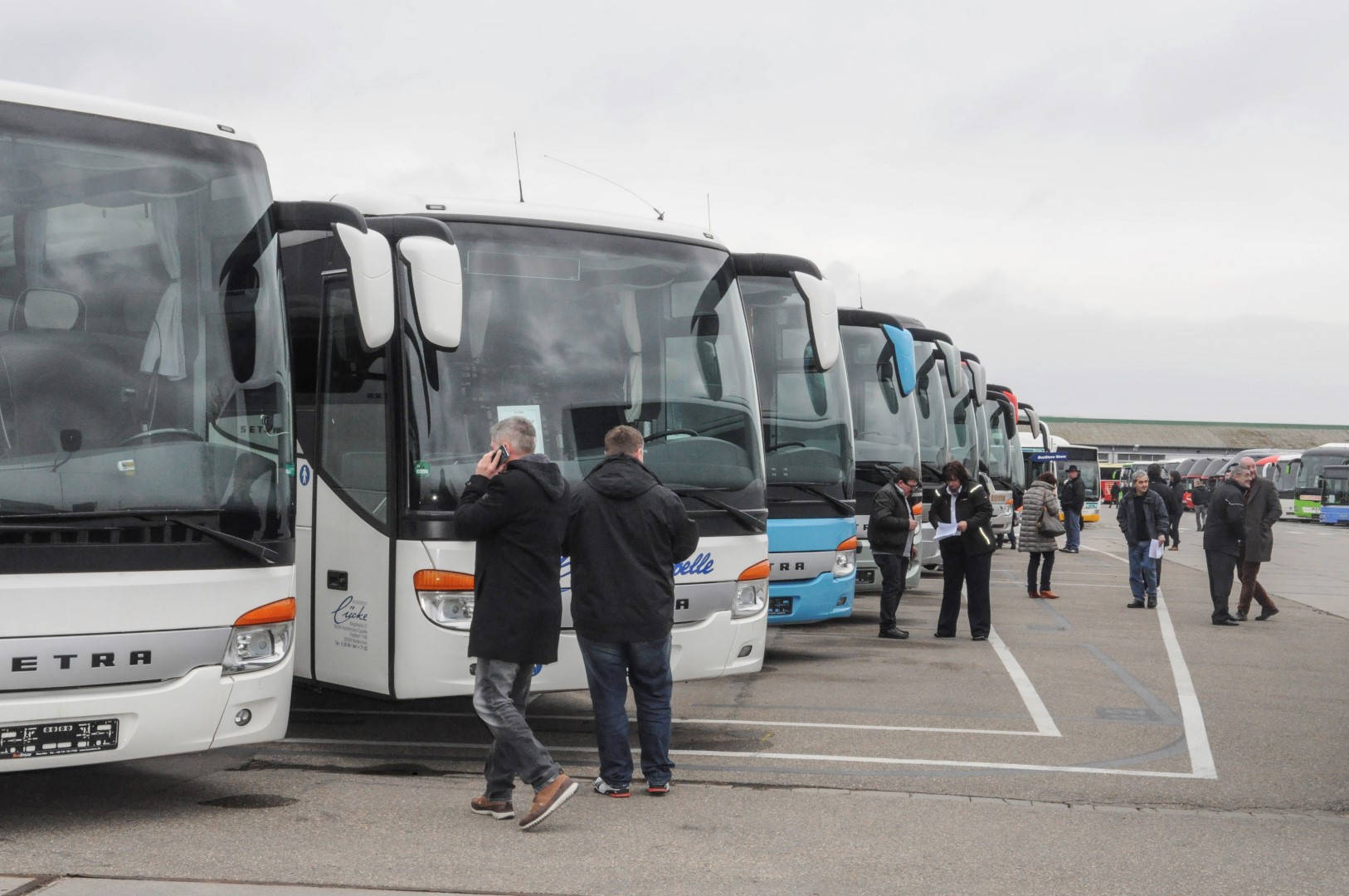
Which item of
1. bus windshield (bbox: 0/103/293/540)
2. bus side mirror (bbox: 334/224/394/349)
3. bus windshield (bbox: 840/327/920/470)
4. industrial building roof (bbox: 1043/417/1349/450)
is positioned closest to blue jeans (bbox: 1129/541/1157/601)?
bus windshield (bbox: 840/327/920/470)

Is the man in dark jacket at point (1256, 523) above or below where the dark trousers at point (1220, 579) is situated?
above

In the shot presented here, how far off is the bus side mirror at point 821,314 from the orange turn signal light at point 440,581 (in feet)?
8.43

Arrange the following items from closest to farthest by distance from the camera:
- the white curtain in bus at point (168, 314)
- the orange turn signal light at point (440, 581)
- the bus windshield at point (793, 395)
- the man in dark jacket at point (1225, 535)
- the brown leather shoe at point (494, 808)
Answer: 1. the white curtain in bus at point (168, 314)
2. the brown leather shoe at point (494, 808)
3. the orange turn signal light at point (440, 581)
4. the bus windshield at point (793, 395)
5. the man in dark jacket at point (1225, 535)

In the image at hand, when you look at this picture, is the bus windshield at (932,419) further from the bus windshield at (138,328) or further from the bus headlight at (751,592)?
the bus windshield at (138,328)

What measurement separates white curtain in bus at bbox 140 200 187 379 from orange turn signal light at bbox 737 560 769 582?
Result: 346 centimetres

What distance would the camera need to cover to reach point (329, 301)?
7.93m

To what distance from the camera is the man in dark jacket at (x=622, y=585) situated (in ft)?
22.3

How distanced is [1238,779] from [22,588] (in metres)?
5.91

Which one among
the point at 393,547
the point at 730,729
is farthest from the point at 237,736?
the point at 730,729

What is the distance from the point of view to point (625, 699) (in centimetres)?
694

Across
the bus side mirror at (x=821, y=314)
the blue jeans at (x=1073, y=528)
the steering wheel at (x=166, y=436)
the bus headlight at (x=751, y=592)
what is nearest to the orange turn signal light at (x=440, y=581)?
the steering wheel at (x=166, y=436)

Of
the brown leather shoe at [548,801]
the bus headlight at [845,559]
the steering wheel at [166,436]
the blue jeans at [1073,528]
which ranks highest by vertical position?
the steering wheel at [166,436]

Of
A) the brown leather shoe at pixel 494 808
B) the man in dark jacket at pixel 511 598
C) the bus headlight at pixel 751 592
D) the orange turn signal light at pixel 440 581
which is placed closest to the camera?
the man in dark jacket at pixel 511 598

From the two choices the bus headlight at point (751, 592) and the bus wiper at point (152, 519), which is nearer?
the bus wiper at point (152, 519)
